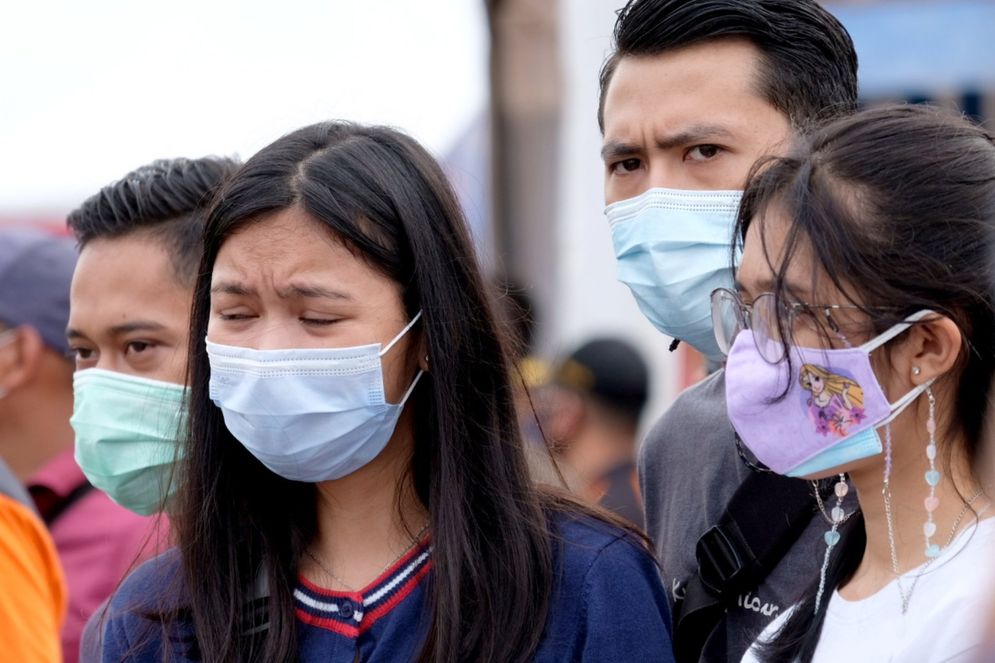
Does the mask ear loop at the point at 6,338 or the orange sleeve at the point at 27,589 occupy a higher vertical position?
the mask ear loop at the point at 6,338

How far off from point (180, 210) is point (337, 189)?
3.16 ft

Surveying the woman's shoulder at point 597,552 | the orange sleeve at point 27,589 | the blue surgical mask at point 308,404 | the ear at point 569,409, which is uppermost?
the blue surgical mask at point 308,404

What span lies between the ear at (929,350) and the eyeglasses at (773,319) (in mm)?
100

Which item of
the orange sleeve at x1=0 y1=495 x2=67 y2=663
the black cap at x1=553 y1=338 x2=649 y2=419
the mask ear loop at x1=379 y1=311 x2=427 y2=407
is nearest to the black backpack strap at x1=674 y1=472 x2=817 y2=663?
the mask ear loop at x1=379 y1=311 x2=427 y2=407

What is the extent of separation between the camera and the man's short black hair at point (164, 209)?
329 centimetres

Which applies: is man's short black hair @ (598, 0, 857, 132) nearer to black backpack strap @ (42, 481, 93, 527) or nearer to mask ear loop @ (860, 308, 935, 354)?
mask ear loop @ (860, 308, 935, 354)

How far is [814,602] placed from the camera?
230 cm

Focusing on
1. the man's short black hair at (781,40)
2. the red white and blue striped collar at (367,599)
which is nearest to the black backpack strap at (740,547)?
the red white and blue striped collar at (367,599)

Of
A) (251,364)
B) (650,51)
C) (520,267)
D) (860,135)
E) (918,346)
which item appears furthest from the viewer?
(520,267)

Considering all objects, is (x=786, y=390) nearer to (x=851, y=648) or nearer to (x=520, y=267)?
(x=851, y=648)

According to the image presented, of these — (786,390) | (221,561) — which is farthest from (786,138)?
(221,561)

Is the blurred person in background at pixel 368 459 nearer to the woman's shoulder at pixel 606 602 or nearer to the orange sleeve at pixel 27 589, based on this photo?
the woman's shoulder at pixel 606 602

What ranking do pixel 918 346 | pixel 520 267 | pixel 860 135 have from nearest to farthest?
pixel 918 346 < pixel 860 135 < pixel 520 267

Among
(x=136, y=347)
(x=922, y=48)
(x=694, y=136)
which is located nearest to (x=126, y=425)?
(x=136, y=347)
